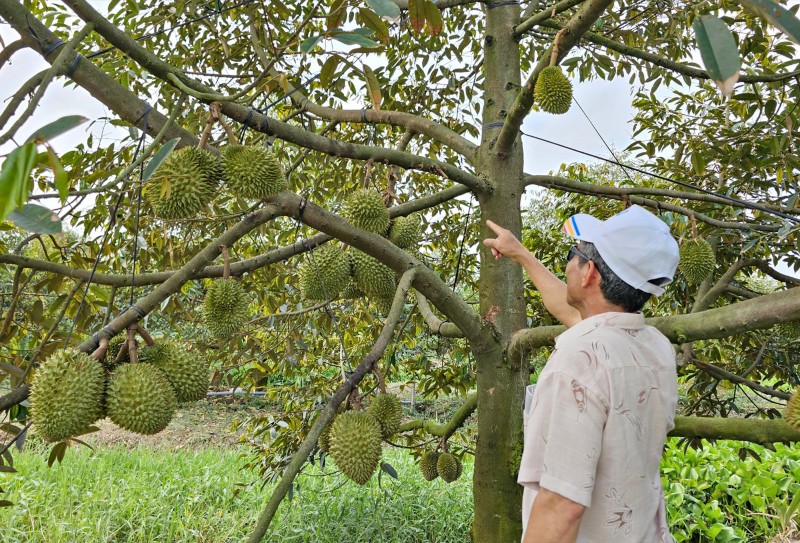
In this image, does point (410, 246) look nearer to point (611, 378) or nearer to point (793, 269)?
point (611, 378)

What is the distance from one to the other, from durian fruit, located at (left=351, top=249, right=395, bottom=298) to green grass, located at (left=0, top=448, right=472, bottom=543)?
1.79 m

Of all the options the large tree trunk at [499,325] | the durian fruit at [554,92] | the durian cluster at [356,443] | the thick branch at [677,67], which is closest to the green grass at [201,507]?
the large tree trunk at [499,325]

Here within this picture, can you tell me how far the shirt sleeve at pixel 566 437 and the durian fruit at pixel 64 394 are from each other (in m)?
0.93

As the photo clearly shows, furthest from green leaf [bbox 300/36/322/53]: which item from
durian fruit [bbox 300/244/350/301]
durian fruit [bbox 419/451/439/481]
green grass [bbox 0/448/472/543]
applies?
green grass [bbox 0/448/472/543]

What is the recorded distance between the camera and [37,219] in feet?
2.36

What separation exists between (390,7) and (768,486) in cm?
423

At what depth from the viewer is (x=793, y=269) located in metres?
2.84

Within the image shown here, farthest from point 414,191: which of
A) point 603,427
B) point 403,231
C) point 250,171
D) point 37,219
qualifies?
point 37,219

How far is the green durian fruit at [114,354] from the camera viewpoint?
1344 mm

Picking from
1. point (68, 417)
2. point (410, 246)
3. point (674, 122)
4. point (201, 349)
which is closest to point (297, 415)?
point (201, 349)

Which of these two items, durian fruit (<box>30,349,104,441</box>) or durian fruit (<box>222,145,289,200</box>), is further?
durian fruit (<box>222,145,289,200</box>)

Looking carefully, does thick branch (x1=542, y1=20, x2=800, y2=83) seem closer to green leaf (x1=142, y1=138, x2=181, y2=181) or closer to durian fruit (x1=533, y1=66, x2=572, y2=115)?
durian fruit (x1=533, y1=66, x2=572, y2=115)

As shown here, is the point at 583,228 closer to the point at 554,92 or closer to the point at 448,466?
the point at 554,92

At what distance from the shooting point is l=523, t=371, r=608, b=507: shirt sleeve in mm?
1120
